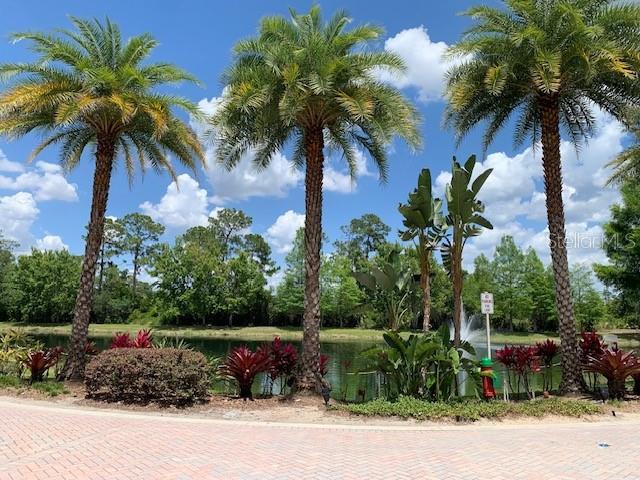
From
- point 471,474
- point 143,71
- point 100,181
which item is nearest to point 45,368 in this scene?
point 100,181

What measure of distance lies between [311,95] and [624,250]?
3340 centimetres

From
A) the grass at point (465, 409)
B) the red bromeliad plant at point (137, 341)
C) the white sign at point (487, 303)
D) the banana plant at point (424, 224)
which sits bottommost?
the grass at point (465, 409)

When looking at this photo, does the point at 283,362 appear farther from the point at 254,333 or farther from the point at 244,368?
the point at 254,333

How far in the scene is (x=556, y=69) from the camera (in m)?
11.8

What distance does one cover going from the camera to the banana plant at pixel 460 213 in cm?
1212

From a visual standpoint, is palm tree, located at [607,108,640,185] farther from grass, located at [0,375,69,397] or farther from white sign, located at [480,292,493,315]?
grass, located at [0,375,69,397]

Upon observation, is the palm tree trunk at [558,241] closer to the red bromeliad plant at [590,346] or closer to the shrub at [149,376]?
the red bromeliad plant at [590,346]

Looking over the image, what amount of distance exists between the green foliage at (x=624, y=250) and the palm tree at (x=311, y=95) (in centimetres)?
3050

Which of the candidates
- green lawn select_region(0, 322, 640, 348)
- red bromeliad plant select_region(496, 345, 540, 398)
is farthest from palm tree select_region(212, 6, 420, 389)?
green lawn select_region(0, 322, 640, 348)

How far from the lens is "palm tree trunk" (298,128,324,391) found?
12.9 m

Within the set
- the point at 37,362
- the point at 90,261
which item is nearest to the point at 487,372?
the point at 90,261

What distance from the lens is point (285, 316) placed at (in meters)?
65.2

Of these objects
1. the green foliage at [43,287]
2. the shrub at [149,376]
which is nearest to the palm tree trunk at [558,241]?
the shrub at [149,376]

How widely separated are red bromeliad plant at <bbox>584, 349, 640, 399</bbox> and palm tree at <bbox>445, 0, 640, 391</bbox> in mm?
752
